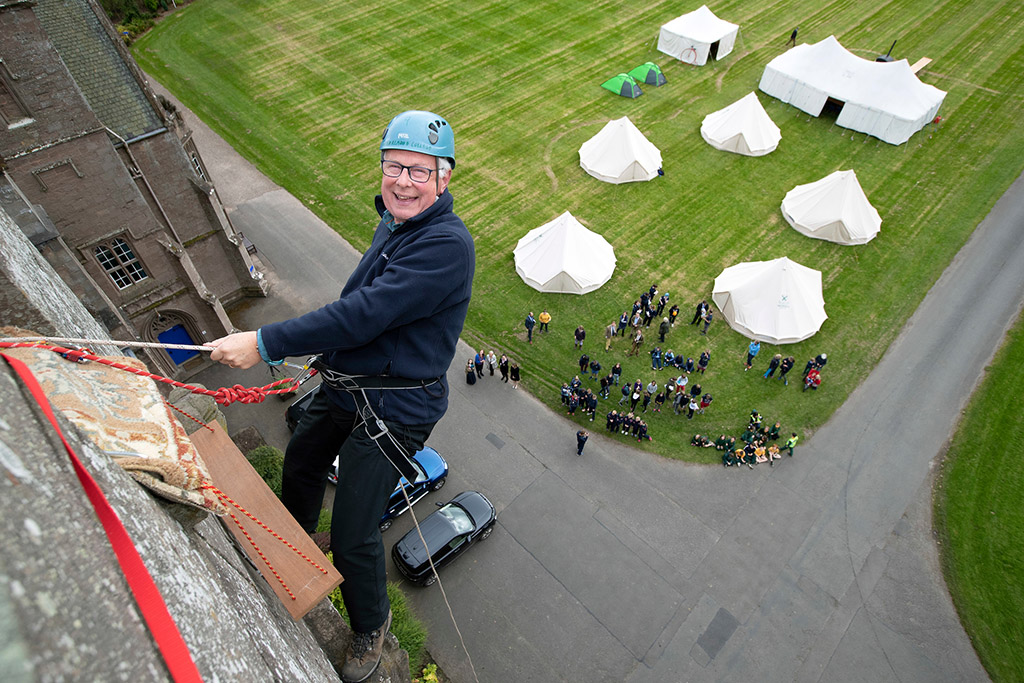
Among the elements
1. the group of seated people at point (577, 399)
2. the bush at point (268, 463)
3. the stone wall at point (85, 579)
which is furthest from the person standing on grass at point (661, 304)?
the stone wall at point (85, 579)

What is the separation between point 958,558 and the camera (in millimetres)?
17875

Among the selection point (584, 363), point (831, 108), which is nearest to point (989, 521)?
point (584, 363)

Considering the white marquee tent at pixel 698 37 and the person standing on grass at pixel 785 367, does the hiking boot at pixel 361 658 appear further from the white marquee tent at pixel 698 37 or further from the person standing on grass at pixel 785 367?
the white marquee tent at pixel 698 37

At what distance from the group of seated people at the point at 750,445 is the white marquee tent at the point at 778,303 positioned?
15.2 ft

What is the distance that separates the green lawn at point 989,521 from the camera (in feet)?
53.8

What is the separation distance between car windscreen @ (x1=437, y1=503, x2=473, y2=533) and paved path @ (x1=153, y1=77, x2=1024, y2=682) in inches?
43.5

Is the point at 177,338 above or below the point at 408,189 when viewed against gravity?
below

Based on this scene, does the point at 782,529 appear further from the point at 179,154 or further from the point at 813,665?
the point at 179,154

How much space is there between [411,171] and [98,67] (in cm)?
1923

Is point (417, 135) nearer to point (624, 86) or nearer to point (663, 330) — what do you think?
point (663, 330)

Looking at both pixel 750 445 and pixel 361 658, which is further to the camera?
pixel 750 445

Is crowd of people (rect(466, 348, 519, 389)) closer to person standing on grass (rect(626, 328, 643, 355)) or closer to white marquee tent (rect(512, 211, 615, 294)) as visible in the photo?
white marquee tent (rect(512, 211, 615, 294))

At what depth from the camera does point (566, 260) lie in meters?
24.9

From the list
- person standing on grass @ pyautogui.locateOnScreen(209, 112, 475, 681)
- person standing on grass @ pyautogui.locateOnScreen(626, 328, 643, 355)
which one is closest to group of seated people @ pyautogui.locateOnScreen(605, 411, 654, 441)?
person standing on grass @ pyautogui.locateOnScreen(626, 328, 643, 355)
